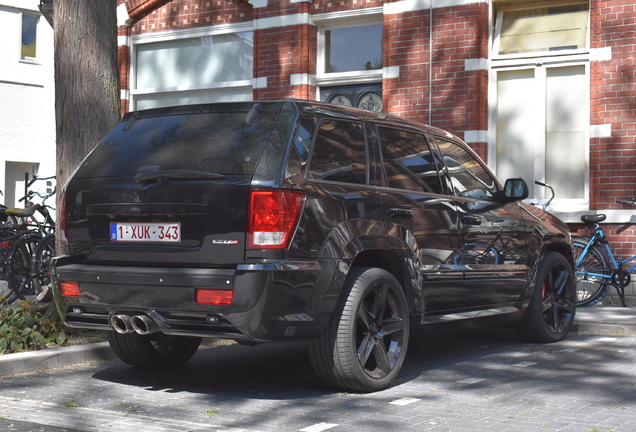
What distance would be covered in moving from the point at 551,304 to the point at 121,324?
439 centimetres

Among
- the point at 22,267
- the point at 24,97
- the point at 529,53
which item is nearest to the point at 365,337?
the point at 22,267

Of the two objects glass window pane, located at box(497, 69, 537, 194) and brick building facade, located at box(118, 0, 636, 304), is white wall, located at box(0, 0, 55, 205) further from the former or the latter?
glass window pane, located at box(497, 69, 537, 194)

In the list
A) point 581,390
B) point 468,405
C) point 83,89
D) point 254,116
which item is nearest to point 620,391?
point 581,390

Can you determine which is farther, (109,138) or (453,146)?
(453,146)

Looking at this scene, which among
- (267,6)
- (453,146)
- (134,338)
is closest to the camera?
(134,338)

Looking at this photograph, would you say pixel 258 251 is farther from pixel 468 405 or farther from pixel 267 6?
pixel 267 6

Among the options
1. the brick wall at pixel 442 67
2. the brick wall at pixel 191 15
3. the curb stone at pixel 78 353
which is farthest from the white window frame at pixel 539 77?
the brick wall at pixel 191 15

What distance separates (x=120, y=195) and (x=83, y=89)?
266 centimetres

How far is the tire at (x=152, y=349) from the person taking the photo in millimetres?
6465

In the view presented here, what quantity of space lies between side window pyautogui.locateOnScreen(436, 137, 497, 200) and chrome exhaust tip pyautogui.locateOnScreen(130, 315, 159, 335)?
2.72 metres

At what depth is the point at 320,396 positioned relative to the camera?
5770mm

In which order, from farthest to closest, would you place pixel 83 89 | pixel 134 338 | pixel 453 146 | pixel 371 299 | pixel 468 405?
pixel 83 89 → pixel 453 146 → pixel 134 338 → pixel 371 299 → pixel 468 405

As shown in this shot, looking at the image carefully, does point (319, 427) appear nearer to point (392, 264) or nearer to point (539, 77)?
point (392, 264)

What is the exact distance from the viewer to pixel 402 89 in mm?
13414
